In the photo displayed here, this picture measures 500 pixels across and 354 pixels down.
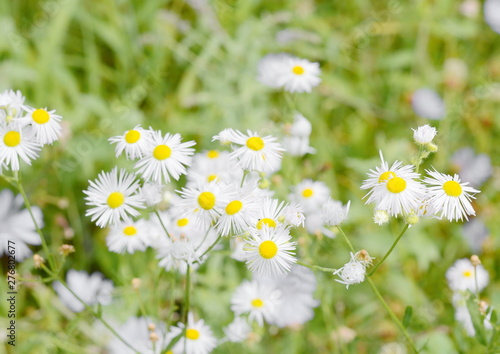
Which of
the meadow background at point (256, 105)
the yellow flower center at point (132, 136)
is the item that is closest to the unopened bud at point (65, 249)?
the yellow flower center at point (132, 136)

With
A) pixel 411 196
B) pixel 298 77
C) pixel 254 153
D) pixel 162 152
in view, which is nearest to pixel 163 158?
pixel 162 152

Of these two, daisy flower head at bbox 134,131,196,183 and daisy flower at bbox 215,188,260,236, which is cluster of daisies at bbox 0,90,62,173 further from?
daisy flower at bbox 215,188,260,236

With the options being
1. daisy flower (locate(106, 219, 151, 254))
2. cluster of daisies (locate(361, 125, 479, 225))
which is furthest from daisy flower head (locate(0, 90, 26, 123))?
cluster of daisies (locate(361, 125, 479, 225))

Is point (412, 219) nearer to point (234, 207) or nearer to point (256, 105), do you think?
point (234, 207)

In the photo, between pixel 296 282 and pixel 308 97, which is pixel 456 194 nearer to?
pixel 296 282

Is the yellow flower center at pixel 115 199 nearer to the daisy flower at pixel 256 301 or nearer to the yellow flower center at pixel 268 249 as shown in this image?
the yellow flower center at pixel 268 249

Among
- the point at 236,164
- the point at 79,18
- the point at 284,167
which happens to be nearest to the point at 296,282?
the point at 284,167
